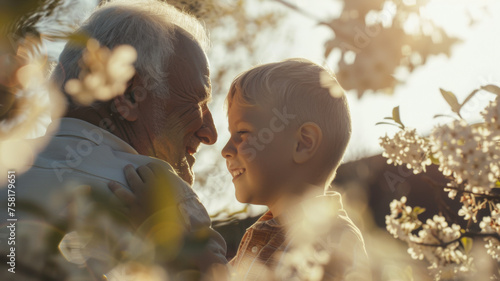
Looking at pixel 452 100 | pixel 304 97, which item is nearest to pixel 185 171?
pixel 304 97

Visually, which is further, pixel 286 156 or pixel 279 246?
pixel 286 156

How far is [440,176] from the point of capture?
5523 mm

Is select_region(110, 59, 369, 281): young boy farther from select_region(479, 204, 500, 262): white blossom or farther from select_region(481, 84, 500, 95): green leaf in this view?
select_region(481, 84, 500, 95): green leaf

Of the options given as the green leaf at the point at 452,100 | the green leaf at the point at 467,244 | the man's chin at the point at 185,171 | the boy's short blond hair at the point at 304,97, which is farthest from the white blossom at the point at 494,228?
the man's chin at the point at 185,171

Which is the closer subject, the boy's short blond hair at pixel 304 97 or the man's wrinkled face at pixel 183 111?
the man's wrinkled face at pixel 183 111

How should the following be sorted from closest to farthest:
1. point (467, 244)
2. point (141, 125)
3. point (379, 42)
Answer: point (379, 42) → point (141, 125) → point (467, 244)

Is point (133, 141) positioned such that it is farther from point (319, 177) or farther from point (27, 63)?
point (27, 63)

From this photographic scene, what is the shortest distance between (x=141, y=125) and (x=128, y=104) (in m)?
0.11

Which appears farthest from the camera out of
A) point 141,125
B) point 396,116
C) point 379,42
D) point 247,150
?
point 247,150

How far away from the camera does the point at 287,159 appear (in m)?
2.70

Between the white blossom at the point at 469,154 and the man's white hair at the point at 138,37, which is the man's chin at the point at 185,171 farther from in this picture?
the white blossom at the point at 469,154

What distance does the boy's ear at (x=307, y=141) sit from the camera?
271cm

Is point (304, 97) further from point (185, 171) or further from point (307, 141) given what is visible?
point (185, 171)

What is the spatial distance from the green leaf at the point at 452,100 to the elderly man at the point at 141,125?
3.53 feet
